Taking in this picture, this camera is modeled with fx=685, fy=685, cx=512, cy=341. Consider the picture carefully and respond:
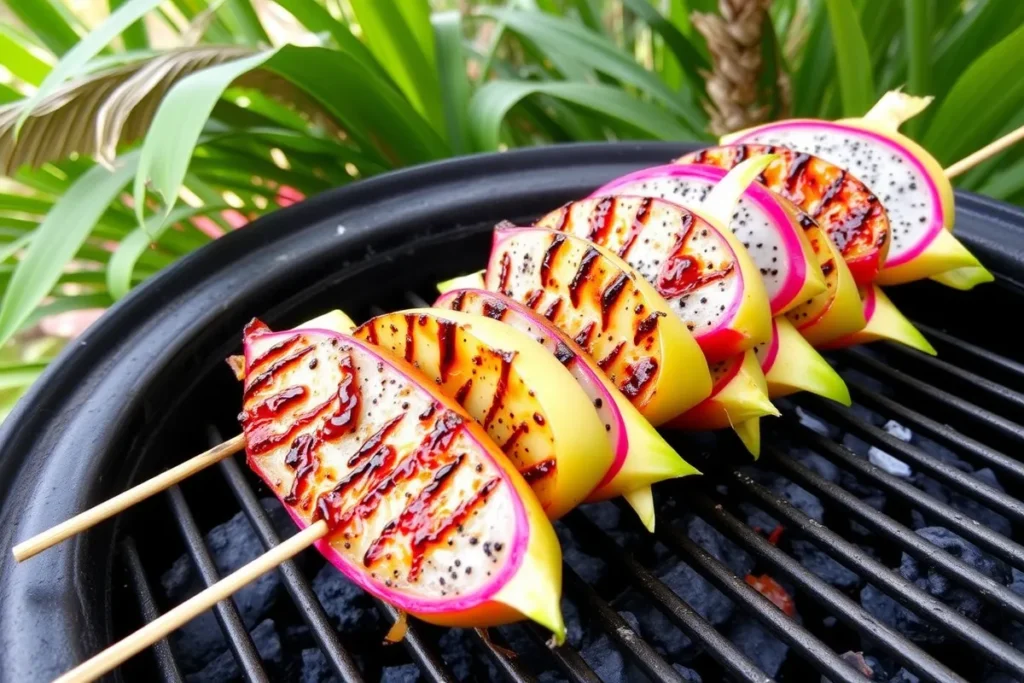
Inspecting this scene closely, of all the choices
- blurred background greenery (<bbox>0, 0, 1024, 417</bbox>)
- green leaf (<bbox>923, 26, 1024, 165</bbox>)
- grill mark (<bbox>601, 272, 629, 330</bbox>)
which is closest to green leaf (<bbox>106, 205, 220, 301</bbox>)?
blurred background greenery (<bbox>0, 0, 1024, 417</bbox>)

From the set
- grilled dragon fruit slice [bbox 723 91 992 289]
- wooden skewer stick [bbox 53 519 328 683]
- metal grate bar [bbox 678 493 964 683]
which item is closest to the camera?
wooden skewer stick [bbox 53 519 328 683]

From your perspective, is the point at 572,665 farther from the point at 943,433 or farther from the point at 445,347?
the point at 943,433

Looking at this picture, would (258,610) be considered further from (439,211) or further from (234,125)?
(234,125)

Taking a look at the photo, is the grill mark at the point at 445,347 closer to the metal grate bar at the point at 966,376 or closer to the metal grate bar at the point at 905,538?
the metal grate bar at the point at 905,538

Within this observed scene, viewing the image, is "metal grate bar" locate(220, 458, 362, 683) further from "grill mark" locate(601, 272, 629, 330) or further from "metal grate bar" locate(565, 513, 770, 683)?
"grill mark" locate(601, 272, 629, 330)

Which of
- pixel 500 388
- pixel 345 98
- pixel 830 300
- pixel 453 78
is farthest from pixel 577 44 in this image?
pixel 500 388

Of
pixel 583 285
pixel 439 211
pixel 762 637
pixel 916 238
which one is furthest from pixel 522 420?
pixel 916 238
